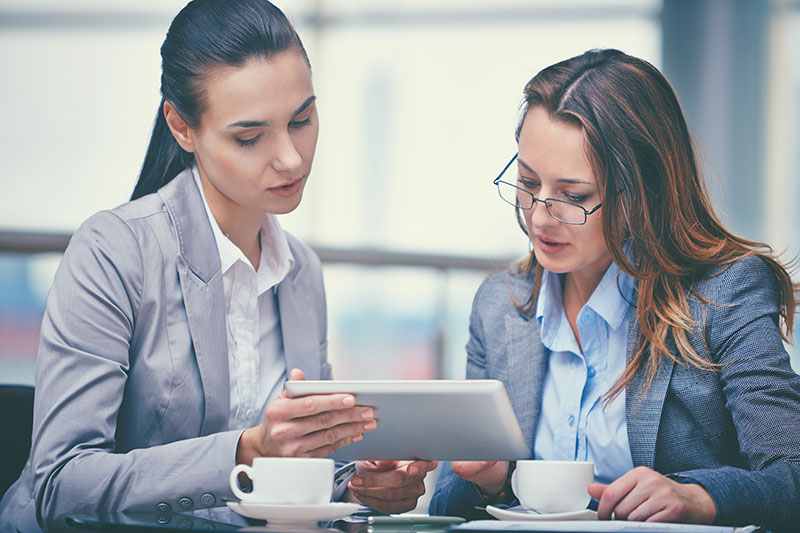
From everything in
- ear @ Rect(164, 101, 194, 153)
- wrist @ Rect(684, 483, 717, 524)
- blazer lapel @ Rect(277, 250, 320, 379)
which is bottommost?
wrist @ Rect(684, 483, 717, 524)

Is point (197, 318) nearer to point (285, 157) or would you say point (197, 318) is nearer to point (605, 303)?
point (285, 157)

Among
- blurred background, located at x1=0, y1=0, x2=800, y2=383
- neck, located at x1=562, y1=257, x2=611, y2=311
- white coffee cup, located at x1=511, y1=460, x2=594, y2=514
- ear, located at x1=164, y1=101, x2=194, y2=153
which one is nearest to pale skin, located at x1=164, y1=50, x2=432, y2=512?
ear, located at x1=164, y1=101, x2=194, y2=153

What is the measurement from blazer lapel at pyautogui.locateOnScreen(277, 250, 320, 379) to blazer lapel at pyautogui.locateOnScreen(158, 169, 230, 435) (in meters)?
0.19

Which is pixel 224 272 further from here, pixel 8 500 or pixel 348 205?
pixel 348 205

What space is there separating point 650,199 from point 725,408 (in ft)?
1.31

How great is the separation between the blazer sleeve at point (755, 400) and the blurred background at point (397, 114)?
2187 millimetres

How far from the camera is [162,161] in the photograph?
180cm

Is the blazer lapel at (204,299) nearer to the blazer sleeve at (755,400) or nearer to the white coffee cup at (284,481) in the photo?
the white coffee cup at (284,481)

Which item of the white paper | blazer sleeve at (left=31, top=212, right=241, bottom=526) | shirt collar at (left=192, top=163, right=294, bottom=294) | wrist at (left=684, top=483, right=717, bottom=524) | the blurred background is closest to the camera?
the white paper

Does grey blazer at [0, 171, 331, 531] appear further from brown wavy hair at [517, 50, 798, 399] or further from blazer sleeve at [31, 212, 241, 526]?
brown wavy hair at [517, 50, 798, 399]

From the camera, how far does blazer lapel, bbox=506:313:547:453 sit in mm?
1678

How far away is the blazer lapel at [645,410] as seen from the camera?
1.50 metres

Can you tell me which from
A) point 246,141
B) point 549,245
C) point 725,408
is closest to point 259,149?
point 246,141

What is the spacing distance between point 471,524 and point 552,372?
731mm
